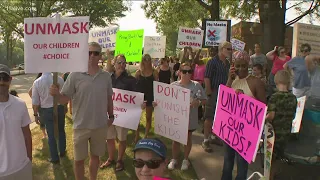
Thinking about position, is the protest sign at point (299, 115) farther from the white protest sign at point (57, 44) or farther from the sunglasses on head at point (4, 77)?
the sunglasses on head at point (4, 77)

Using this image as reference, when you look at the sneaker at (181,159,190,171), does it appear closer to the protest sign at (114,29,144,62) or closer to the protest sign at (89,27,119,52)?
the protest sign at (114,29,144,62)

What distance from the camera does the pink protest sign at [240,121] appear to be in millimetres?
3211

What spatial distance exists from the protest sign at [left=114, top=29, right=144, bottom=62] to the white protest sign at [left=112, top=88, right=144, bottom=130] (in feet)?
8.29

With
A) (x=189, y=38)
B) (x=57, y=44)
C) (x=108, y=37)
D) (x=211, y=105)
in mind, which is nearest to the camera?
(x=57, y=44)

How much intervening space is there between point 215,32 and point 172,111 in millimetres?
4278

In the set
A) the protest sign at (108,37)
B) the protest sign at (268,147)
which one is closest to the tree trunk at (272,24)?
the protest sign at (108,37)

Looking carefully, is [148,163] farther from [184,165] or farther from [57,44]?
[184,165]

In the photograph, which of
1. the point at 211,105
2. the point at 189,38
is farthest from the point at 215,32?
the point at 211,105

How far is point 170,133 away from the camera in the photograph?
187 inches

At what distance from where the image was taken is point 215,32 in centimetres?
832

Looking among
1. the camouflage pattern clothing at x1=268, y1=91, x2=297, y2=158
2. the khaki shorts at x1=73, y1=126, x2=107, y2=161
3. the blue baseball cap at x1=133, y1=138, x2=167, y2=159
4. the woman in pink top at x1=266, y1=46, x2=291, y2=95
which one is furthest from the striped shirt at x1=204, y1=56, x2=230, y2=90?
the blue baseball cap at x1=133, y1=138, x2=167, y2=159

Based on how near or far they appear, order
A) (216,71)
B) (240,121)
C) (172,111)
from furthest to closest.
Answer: (216,71), (172,111), (240,121)

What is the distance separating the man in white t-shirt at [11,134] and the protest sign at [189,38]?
672cm

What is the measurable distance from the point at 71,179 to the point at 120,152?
2.81 ft
